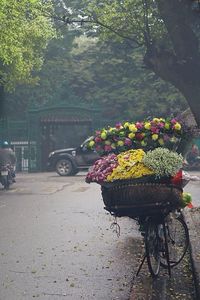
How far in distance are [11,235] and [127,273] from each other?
3163mm

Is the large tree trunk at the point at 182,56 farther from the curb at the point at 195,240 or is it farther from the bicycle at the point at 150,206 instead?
the bicycle at the point at 150,206

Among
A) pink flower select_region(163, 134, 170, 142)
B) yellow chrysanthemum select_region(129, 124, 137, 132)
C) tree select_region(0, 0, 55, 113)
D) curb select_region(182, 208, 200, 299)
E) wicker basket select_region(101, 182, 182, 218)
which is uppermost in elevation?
tree select_region(0, 0, 55, 113)

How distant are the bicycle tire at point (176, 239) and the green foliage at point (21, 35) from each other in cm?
647

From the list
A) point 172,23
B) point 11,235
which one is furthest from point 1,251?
point 172,23

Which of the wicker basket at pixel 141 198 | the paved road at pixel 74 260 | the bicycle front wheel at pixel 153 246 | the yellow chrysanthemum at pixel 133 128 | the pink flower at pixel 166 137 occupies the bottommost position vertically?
the paved road at pixel 74 260

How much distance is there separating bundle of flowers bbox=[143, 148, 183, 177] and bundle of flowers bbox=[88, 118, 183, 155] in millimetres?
875

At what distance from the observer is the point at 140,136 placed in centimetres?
693

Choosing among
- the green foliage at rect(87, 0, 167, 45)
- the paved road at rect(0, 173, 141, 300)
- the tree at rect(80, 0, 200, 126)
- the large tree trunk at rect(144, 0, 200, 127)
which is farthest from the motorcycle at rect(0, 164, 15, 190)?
the large tree trunk at rect(144, 0, 200, 127)

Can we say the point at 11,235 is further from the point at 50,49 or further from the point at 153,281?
the point at 50,49

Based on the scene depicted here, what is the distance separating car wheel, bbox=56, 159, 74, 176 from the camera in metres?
24.5

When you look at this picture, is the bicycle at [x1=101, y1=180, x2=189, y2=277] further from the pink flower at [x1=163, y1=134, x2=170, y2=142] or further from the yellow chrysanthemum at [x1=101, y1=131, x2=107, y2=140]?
the yellow chrysanthemum at [x1=101, y1=131, x2=107, y2=140]

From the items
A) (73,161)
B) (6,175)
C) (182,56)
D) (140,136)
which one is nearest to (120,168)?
(140,136)

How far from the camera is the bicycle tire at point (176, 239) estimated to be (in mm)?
6439

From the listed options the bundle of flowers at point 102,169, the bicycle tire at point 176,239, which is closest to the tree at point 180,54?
the bicycle tire at point 176,239
